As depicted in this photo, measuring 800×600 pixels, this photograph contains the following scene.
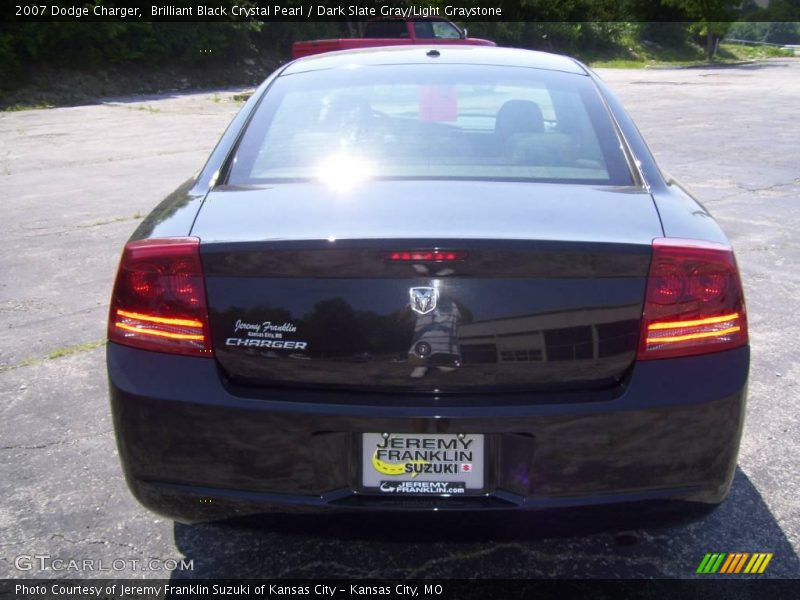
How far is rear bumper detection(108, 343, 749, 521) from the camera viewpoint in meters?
2.18

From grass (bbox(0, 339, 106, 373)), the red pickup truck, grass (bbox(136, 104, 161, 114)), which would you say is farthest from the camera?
the red pickup truck

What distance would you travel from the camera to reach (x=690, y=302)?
2275 millimetres

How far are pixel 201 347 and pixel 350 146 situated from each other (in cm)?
101

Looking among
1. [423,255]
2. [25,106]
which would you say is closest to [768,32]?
[25,106]

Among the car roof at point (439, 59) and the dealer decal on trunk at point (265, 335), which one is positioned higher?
the car roof at point (439, 59)

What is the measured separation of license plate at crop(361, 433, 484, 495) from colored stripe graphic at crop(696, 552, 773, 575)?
1.04 meters

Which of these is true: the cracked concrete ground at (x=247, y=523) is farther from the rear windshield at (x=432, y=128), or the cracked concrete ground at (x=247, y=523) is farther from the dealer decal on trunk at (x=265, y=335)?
the rear windshield at (x=432, y=128)

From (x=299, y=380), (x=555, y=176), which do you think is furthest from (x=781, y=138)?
(x=299, y=380)

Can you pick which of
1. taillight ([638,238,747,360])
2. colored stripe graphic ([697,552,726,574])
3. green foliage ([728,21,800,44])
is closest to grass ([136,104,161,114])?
colored stripe graphic ([697,552,726,574])

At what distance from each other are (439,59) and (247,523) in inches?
84.9

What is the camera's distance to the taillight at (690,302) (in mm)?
2227

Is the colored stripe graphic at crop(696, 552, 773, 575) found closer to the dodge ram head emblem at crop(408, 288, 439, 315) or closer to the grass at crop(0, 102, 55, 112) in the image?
the dodge ram head emblem at crop(408, 288, 439, 315)

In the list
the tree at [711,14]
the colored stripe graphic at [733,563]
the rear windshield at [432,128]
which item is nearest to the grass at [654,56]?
the tree at [711,14]

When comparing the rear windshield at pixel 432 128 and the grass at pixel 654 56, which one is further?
the grass at pixel 654 56
